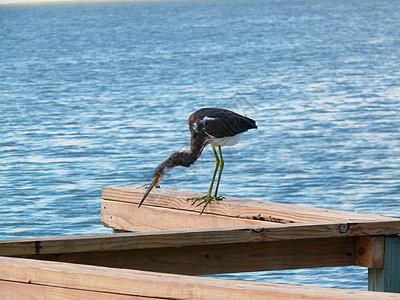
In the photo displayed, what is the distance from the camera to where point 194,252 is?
3359 millimetres

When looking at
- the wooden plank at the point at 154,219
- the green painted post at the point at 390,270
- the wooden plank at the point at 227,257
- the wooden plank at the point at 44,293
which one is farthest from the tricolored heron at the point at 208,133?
the wooden plank at the point at 44,293

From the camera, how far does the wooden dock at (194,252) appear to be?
2.30 metres

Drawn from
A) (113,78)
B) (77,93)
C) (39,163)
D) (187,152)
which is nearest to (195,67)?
(113,78)

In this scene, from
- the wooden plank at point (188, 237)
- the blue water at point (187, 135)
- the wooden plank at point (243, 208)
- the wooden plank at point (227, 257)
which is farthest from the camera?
the blue water at point (187, 135)

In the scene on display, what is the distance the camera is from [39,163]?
41.7 feet

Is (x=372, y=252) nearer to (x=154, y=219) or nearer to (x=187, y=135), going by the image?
(x=154, y=219)

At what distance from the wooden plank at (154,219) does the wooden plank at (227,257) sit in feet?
1.67

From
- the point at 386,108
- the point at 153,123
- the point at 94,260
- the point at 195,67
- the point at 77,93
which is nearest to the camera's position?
the point at 94,260

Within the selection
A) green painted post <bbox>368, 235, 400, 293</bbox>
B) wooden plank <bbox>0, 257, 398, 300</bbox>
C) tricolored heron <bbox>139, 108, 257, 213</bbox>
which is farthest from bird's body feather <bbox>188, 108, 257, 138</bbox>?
wooden plank <bbox>0, 257, 398, 300</bbox>

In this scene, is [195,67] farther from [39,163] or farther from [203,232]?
[203,232]

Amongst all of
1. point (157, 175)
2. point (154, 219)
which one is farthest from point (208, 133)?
point (154, 219)

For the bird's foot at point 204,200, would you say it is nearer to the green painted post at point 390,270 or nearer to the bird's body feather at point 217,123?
the bird's body feather at point 217,123

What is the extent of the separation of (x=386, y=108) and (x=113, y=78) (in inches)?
541

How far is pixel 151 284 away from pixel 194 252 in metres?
1.12
